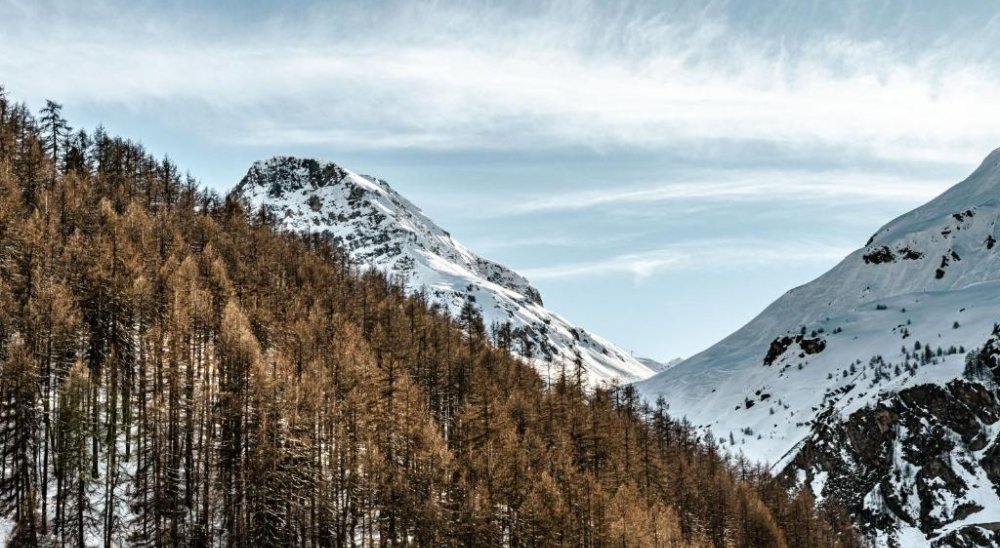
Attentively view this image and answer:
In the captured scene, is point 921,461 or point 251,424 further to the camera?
point 921,461

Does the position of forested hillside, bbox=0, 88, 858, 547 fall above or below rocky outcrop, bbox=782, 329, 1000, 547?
above

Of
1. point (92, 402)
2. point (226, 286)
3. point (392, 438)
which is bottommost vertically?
point (392, 438)

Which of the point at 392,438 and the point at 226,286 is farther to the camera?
the point at 226,286

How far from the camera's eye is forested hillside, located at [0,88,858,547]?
58.9 metres

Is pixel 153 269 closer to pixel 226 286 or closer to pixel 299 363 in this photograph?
pixel 226 286

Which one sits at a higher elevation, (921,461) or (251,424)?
(251,424)

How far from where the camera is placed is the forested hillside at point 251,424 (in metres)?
58.9

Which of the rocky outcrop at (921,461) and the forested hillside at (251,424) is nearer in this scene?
the forested hillside at (251,424)

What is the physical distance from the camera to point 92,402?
64125mm

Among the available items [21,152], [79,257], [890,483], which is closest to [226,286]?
[79,257]

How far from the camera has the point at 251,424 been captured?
65.4 metres

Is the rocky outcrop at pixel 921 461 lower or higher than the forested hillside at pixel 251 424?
lower

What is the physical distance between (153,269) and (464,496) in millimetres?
42888

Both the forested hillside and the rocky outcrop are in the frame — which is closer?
the forested hillside
